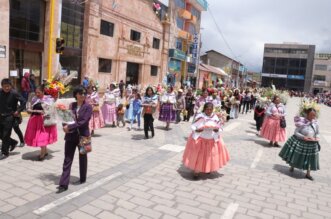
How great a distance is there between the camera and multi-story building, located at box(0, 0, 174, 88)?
1769cm

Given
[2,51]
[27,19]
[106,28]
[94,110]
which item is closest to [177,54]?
[106,28]

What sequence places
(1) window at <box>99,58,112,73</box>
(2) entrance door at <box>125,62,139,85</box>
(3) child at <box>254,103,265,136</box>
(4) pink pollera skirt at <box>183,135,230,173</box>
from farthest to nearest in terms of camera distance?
(2) entrance door at <box>125,62,139,85</box> → (1) window at <box>99,58,112,73</box> → (3) child at <box>254,103,265,136</box> → (4) pink pollera skirt at <box>183,135,230,173</box>

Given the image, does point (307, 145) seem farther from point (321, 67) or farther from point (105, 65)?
point (321, 67)

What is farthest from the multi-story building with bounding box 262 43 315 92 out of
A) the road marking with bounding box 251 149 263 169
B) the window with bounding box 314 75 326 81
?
the road marking with bounding box 251 149 263 169

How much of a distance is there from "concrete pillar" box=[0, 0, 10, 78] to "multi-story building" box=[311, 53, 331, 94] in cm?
9398

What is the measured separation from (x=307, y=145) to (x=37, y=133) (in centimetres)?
591

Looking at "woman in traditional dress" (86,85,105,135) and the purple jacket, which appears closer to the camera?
the purple jacket

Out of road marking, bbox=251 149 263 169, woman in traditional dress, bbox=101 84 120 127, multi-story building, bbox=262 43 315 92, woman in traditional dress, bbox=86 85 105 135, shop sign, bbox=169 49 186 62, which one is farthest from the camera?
multi-story building, bbox=262 43 315 92

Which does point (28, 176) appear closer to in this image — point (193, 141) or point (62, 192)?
point (62, 192)

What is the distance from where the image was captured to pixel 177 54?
1574 inches

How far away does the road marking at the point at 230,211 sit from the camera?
5258mm

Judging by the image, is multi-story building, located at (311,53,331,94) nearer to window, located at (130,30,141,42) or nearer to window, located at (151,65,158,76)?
window, located at (151,65,158,76)

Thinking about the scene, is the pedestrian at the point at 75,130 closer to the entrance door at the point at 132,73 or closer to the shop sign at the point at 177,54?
the entrance door at the point at 132,73

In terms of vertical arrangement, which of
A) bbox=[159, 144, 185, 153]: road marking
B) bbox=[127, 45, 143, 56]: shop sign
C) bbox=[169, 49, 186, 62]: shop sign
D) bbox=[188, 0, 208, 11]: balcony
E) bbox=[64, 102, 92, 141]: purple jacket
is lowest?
bbox=[159, 144, 185, 153]: road marking
